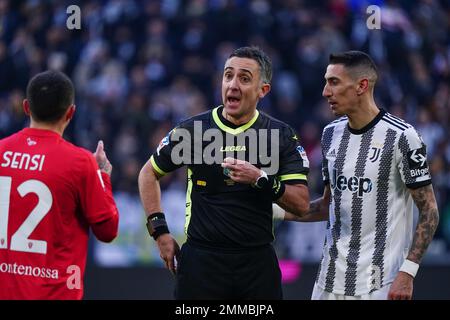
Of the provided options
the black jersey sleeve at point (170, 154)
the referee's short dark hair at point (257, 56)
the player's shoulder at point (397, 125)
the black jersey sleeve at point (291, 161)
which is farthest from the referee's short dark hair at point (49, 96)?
the player's shoulder at point (397, 125)

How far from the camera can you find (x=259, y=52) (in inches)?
240

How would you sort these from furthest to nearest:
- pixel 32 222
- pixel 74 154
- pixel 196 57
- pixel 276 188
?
1. pixel 196 57
2. pixel 276 188
3. pixel 74 154
4. pixel 32 222

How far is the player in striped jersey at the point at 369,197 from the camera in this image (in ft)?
19.2

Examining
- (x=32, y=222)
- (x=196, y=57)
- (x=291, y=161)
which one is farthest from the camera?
(x=196, y=57)

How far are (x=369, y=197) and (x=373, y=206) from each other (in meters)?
0.06

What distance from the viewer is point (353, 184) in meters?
6.07

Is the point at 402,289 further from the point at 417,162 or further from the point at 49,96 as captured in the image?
the point at 49,96

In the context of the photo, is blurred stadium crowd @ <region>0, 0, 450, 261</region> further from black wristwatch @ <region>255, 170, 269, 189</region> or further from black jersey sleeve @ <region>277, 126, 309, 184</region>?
black wristwatch @ <region>255, 170, 269, 189</region>

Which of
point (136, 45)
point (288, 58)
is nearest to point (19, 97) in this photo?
point (136, 45)

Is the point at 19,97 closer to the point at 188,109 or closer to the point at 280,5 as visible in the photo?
the point at 188,109

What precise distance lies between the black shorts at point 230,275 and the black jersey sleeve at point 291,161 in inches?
19.0

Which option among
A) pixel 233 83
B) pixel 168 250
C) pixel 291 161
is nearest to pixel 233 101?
pixel 233 83

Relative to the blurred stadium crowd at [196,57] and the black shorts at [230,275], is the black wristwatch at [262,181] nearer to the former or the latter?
the black shorts at [230,275]

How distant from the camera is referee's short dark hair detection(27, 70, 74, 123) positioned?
17.0 ft
